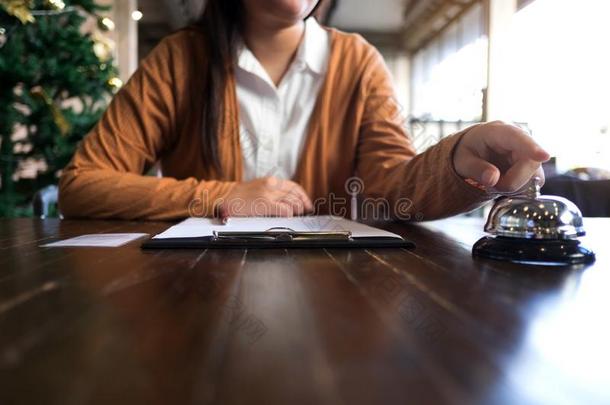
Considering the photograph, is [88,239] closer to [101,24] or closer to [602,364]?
[602,364]

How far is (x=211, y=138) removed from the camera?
2.97ft

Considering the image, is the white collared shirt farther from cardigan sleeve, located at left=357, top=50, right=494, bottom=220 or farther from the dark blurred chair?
the dark blurred chair

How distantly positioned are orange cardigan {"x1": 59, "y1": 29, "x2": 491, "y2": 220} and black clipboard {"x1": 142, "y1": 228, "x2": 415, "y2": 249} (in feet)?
0.88

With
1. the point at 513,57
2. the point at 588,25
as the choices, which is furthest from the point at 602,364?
the point at 513,57

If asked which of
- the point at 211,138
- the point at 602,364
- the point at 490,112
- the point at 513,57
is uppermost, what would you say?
the point at 513,57

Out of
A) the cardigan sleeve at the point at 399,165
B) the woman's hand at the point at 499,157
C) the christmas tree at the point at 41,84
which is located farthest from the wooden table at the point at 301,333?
the christmas tree at the point at 41,84

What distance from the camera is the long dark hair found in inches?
35.8

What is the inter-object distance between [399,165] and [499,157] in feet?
Answer: 0.91

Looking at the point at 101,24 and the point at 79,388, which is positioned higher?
the point at 101,24

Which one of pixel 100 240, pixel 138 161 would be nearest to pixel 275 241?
pixel 100 240

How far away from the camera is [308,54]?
99 cm

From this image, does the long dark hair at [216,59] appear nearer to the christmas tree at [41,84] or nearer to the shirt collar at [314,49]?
the shirt collar at [314,49]

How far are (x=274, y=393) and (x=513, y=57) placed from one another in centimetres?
403

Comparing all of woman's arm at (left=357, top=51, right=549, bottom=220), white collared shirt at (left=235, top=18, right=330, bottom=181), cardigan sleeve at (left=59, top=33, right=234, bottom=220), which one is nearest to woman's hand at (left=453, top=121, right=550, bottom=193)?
woman's arm at (left=357, top=51, right=549, bottom=220)
